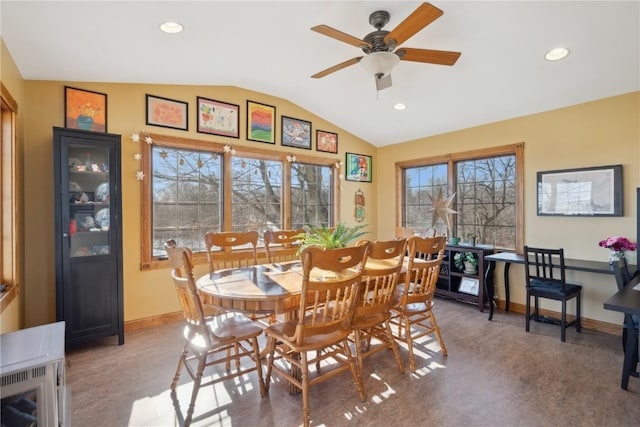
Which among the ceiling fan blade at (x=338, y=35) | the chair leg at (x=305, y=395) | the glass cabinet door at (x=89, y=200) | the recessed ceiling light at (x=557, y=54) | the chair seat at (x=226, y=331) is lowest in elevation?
the chair leg at (x=305, y=395)

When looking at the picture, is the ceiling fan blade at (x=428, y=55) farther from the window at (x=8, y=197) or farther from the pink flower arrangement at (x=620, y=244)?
the window at (x=8, y=197)

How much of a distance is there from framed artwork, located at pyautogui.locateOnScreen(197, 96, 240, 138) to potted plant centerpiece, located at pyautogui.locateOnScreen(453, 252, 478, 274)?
343cm

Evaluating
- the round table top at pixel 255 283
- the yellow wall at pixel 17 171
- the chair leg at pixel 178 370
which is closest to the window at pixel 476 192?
the round table top at pixel 255 283

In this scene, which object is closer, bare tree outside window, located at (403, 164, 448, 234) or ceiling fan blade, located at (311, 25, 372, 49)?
ceiling fan blade, located at (311, 25, 372, 49)

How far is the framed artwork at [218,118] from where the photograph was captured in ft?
12.7

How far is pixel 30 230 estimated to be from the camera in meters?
2.88

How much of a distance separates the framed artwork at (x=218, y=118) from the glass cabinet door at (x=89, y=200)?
118cm

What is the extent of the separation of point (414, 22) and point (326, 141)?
10.3 ft

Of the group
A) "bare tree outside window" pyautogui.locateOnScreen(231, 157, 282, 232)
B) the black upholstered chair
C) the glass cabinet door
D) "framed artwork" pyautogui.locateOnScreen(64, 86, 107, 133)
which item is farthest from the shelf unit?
"framed artwork" pyautogui.locateOnScreen(64, 86, 107, 133)

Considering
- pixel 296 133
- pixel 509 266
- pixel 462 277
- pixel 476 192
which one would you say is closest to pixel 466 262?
pixel 462 277

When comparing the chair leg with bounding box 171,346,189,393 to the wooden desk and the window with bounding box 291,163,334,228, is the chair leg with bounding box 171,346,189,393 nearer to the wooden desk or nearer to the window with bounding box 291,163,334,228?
the window with bounding box 291,163,334,228

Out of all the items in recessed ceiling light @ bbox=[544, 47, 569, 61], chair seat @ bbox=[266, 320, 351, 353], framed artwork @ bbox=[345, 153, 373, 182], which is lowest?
chair seat @ bbox=[266, 320, 351, 353]

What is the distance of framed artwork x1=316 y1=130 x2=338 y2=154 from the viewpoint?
16.4ft

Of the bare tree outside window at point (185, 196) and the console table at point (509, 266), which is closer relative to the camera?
the console table at point (509, 266)
